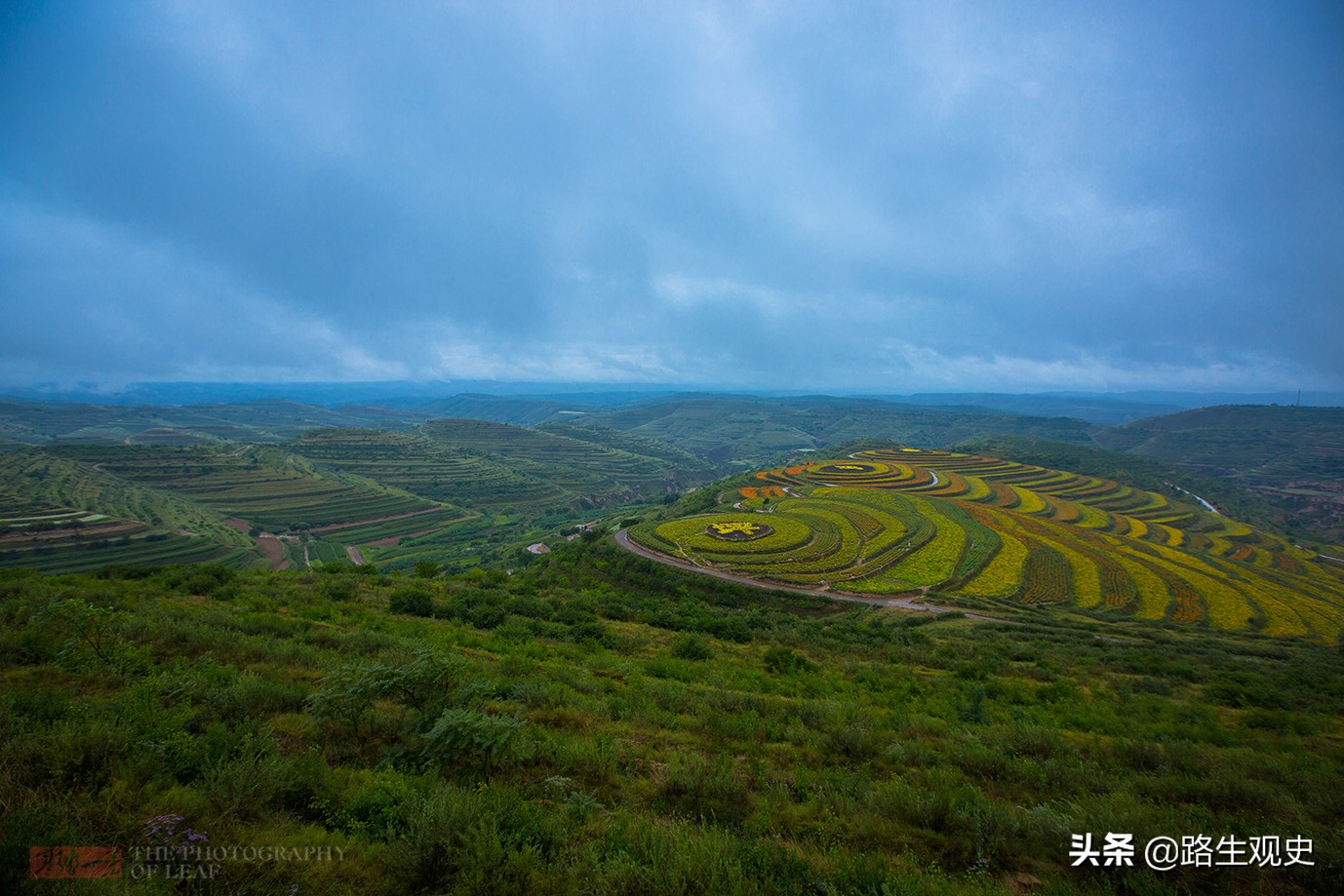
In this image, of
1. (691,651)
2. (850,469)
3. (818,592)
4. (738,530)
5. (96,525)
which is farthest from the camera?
(850,469)

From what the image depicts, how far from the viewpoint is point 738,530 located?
54.1 meters

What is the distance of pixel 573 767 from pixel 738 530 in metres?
48.1

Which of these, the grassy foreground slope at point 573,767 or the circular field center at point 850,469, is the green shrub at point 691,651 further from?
the circular field center at point 850,469

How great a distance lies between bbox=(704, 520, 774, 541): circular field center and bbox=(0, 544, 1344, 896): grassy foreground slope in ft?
122

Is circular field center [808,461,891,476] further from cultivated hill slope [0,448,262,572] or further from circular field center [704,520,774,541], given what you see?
cultivated hill slope [0,448,262,572]

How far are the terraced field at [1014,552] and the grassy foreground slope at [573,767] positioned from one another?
30730mm

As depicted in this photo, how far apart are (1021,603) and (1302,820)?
39.2 meters

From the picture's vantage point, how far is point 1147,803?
7008 millimetres

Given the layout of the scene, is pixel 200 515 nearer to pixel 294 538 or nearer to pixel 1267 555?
pixel 294 538

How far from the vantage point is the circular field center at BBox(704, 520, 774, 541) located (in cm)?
5263

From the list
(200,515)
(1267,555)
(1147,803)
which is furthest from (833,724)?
(200,515)

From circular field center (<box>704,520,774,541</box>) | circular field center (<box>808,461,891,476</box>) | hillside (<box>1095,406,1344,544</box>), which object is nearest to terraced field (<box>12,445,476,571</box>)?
circular field center (<box>704,520,774,541</box>)

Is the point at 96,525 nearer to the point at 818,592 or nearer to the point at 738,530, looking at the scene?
the point at 738,530

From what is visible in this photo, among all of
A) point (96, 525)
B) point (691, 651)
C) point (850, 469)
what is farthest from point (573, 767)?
point (96, 525)
